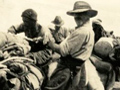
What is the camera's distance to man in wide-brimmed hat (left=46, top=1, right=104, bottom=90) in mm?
7277

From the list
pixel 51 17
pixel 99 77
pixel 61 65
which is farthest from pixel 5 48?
pixel 51 17

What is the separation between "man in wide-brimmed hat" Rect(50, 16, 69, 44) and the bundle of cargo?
0.54m

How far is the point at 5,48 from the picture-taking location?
744 centimetres

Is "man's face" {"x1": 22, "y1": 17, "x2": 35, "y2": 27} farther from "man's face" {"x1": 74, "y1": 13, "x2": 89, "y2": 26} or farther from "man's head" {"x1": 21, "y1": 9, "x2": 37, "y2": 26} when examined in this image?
"man's face" {"x1": 74, "y1": 13, "x2": 89, "y2": 26}

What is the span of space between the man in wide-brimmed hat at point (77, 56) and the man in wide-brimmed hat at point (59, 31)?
806 mm

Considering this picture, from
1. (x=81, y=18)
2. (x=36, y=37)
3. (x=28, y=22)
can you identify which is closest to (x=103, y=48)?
(x=81, y=18)

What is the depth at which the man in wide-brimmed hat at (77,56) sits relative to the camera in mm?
7277

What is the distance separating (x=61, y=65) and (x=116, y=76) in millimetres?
862

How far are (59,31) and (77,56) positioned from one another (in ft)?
3.67

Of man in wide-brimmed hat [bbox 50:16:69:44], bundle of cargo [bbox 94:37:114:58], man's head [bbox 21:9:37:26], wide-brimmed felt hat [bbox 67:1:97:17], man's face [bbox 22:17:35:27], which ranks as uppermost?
wide-brimmed felt hat [bbox 67:1:97:17]

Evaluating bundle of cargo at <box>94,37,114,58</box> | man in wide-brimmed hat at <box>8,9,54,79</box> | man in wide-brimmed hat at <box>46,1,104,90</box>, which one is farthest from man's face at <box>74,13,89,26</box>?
bundle of cargo at <box>94,37,114,58</box>

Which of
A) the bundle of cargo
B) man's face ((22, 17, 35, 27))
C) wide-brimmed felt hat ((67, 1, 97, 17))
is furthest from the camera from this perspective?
the bundle of cargo

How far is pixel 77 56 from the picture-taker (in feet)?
23.9

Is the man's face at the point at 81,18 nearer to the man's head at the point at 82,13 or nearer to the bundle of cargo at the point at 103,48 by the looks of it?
the man's head at the point at 82,13
